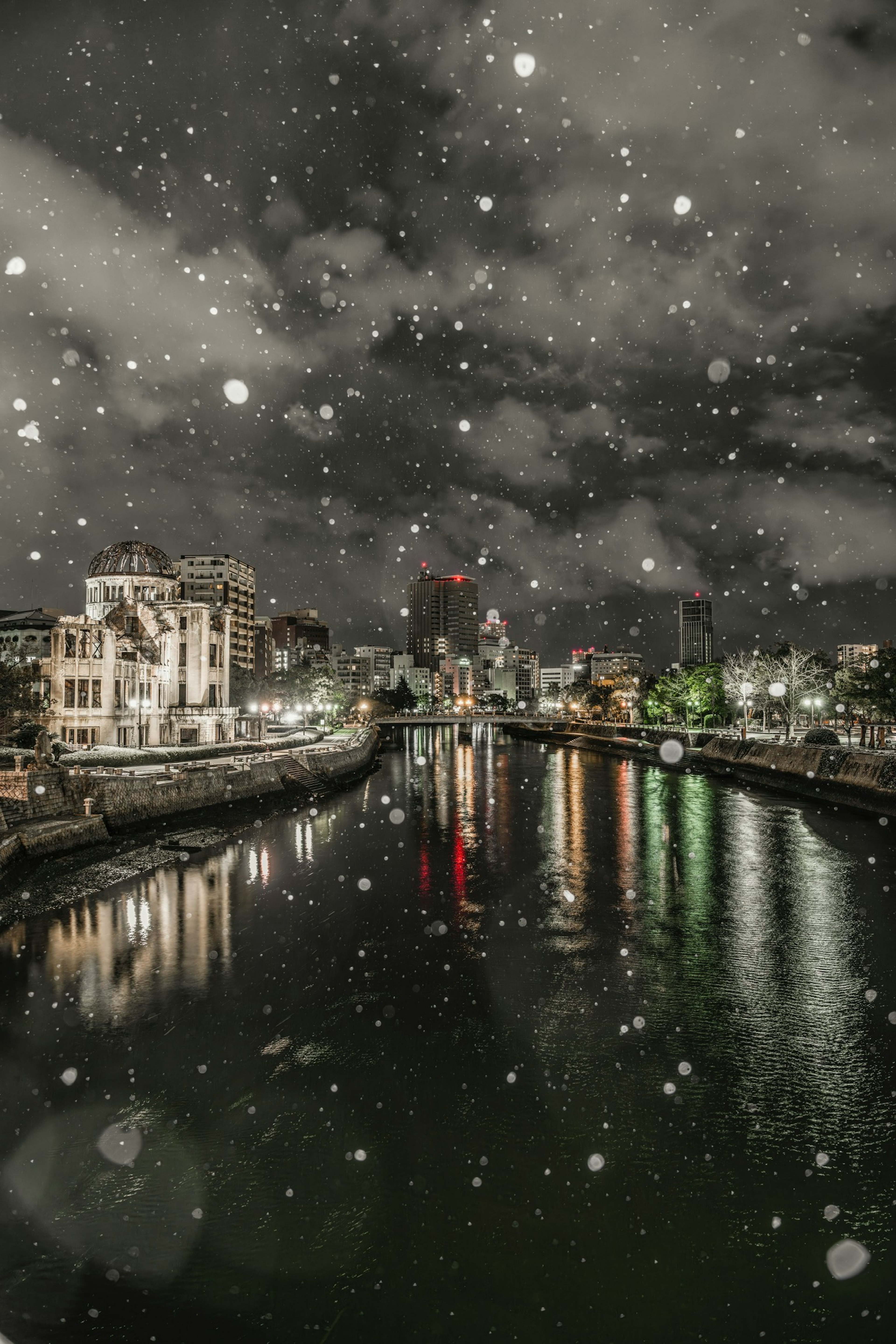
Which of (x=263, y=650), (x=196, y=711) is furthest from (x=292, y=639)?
(x=196, y=711)

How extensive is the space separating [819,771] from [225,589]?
119201mm

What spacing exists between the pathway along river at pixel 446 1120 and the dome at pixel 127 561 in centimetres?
5664

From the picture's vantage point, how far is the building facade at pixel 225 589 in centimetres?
13875

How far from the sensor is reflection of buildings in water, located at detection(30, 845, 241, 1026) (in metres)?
14.2

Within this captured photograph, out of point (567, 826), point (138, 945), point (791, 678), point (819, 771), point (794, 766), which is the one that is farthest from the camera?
point (791, 678)

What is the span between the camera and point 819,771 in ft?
148

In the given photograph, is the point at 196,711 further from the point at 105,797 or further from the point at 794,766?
the point at 794,766

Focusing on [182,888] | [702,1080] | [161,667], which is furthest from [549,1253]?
[161,667]

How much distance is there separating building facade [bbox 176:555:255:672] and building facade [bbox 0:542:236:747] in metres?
66.5

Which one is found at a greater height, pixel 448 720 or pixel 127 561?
pixel 127 561

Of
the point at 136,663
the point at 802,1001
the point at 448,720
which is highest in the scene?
the point at 136,663

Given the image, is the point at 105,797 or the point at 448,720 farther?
the point at 448,720

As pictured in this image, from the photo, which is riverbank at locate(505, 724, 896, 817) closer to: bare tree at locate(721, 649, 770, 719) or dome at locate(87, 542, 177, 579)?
bare tree at locate(721, 649, 770, 719)

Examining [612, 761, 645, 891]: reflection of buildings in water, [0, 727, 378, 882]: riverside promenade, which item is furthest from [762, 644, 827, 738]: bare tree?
[0, 727, 378, 882]: riverside promenade
